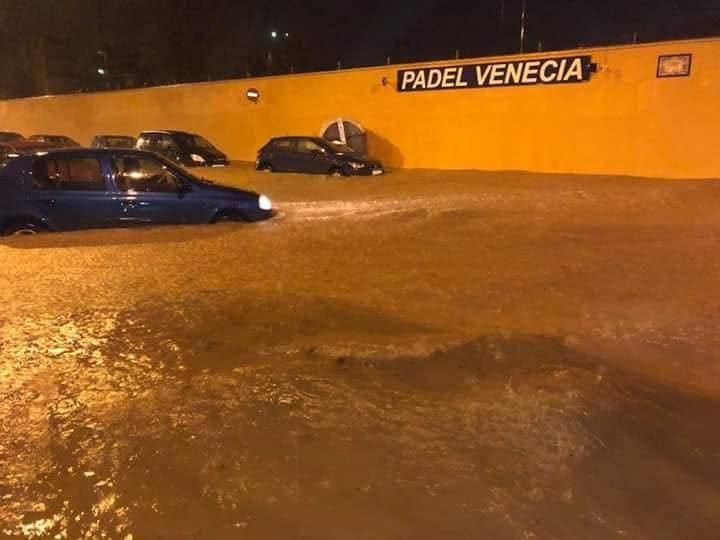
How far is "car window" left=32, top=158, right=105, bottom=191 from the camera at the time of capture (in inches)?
373

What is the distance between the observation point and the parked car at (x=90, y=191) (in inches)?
372

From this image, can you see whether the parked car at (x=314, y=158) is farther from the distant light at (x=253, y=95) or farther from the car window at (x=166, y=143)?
the distant light at (x=253, y=95)

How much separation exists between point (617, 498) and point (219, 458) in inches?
81.6

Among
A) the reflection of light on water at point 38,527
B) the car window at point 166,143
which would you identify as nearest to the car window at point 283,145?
the car window at point 166,143

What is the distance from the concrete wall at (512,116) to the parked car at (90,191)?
10.9 meters

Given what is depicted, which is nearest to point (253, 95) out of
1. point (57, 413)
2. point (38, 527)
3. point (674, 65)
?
point (674, 65)

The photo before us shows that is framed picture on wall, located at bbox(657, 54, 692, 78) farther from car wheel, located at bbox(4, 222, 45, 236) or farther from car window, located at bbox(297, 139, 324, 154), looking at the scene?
car wheel, located at bbox(4, 222, 45, 236)

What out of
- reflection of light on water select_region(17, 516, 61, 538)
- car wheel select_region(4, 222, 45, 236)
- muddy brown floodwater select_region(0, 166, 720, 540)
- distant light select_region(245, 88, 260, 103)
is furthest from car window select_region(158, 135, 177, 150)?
reflection of light on water select_region(17, 516, 61, 538)

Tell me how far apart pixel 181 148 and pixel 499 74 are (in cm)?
1083

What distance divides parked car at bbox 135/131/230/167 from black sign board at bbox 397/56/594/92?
710cm

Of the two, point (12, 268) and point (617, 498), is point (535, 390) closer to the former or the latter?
point (617, 498)

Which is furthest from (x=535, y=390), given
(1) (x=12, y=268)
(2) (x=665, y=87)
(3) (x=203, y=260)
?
(2) (x=665, y=87)

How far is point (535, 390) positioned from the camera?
174 inches

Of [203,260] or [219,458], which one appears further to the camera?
[203,260]
